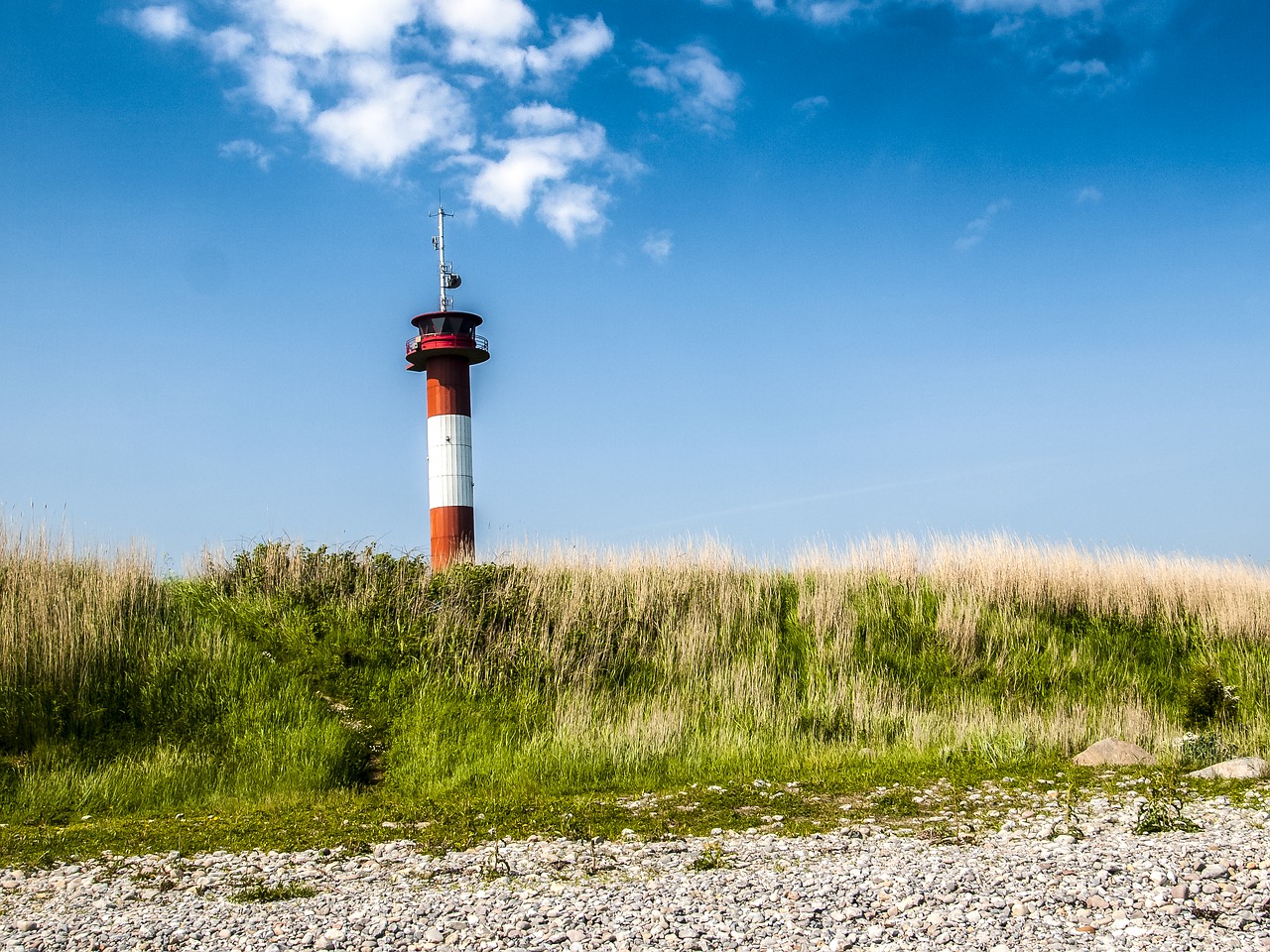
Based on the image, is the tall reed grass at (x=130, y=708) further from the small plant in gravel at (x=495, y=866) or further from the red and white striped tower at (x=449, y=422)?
the red and white striped tower at (x=449, y=422)

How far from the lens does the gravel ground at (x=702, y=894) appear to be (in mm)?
4504

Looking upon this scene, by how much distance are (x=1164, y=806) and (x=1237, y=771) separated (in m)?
1.63

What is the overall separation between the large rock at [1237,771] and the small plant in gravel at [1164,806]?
26 cm

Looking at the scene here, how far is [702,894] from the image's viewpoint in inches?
198

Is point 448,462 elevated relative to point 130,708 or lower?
elevated

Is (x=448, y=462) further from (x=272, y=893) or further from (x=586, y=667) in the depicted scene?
(x=272, y=893)

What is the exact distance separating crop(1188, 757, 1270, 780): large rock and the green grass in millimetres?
747

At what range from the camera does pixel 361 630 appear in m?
11.5

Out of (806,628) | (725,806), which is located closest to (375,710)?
(725,806)

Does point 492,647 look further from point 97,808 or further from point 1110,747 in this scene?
point 1110,747

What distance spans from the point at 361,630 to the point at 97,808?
3776mm

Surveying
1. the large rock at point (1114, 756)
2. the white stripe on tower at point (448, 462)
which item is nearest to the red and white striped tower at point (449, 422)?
the white stripe on tower at point (448, 462)

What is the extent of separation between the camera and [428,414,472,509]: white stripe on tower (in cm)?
1939

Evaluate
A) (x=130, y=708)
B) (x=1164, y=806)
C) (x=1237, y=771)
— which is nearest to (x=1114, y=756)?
(x=1237, y=771)
